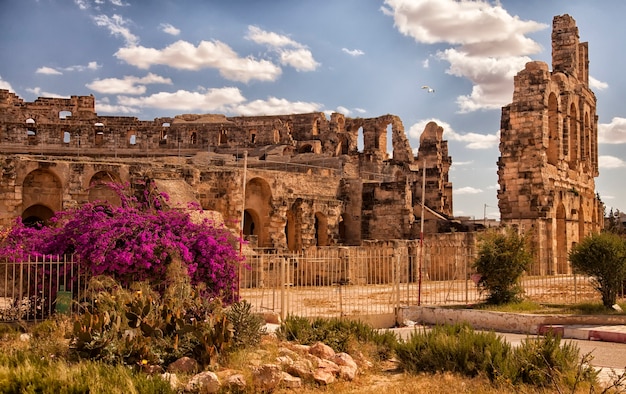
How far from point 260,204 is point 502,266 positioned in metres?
14.7

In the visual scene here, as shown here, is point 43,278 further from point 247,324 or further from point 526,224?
point 526,224

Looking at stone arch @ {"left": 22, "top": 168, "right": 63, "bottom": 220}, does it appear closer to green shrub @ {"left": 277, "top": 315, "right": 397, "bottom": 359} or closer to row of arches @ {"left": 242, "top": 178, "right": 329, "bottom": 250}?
row of arches @ {"left": 242, "top": 178, "right": 329, "bottom": 250}

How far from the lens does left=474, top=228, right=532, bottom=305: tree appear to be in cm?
1443

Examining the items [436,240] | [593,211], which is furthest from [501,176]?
[593,211]

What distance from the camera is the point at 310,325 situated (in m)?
11.2

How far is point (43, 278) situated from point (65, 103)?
35.3 m

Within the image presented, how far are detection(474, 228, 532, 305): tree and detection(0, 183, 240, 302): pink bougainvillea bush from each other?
5728 mm

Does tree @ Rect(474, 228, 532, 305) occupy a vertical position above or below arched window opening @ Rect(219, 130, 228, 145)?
below

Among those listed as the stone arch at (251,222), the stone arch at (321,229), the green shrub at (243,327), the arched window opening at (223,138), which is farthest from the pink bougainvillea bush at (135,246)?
the arched window opening at (223,138)

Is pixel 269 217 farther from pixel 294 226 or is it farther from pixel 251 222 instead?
pixel 251 222

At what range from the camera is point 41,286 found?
39.0 ft

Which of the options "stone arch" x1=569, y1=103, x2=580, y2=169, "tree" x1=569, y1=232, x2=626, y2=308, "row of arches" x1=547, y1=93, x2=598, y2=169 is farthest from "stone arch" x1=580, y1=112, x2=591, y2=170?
"tree" x1=569, y1=232, x2=626, y2=308

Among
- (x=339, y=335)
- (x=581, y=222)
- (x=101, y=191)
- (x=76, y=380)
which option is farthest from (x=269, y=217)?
(x=76, y=380)

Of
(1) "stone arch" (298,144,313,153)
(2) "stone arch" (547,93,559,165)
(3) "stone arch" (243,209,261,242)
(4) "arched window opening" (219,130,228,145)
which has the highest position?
(4) "arched window opening" (219,130,228,145)
